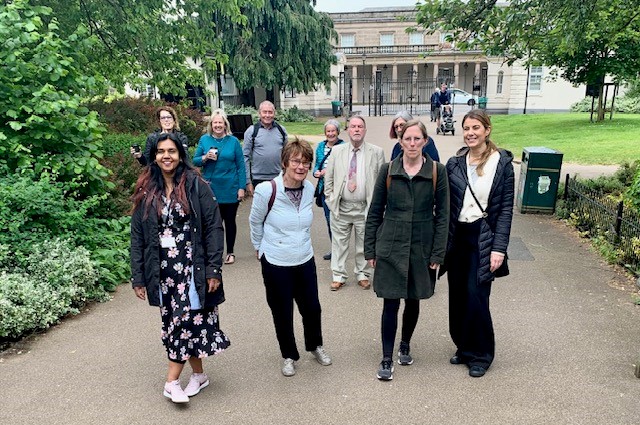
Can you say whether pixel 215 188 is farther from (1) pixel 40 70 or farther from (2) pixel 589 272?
(2) pixel 589 272

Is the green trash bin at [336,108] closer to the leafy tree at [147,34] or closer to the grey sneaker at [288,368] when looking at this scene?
the leafy tree at [147,34]

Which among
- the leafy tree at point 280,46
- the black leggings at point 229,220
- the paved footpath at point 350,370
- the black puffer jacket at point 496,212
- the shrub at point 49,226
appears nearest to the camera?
the paved footpath at point 350,370

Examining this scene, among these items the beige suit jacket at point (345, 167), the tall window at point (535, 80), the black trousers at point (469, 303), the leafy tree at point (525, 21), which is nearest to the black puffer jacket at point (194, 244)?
the black trousers at point (469, 303)

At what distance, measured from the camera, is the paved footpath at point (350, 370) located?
3.38 meters

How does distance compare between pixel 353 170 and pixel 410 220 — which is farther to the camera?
pixel 353 170

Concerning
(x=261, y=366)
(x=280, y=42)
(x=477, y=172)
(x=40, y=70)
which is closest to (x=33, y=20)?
(x=40, y=70)

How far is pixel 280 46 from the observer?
85.7 feet

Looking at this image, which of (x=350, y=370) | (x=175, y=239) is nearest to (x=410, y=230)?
(x=350, y=370)

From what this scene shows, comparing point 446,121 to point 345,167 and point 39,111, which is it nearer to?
point 345,167

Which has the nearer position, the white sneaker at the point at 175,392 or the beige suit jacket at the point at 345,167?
the white sneaker at the point at 175,392

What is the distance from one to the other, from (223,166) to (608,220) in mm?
5250

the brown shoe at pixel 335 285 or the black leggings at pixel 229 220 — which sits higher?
the black leggings at pixel 229 220

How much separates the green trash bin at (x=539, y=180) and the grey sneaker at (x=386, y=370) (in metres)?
5.93

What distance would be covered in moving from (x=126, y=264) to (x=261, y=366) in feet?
8.80
